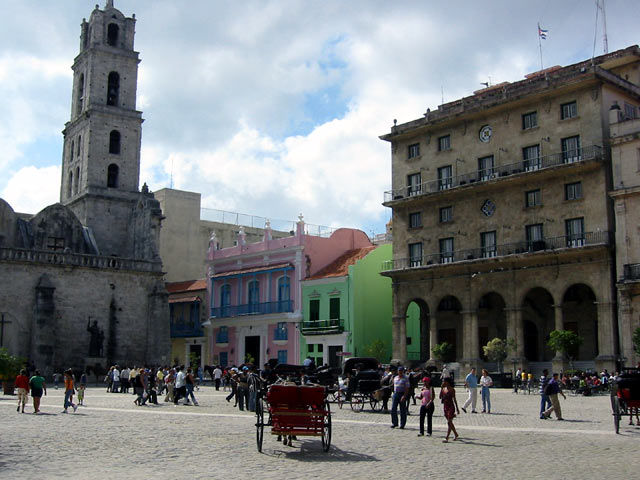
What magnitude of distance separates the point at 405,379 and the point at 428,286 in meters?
27.9

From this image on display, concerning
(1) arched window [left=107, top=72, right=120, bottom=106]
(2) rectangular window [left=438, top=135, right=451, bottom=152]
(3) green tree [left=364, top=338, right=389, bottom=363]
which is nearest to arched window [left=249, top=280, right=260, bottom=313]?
(3) green tree [left=364, top=338, right=389, bottom=363]

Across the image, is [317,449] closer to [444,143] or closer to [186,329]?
[444,143]

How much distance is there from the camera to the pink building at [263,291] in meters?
52.1

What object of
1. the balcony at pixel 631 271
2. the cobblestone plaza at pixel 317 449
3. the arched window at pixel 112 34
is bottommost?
the cobblestone plaza at pixel 317 449

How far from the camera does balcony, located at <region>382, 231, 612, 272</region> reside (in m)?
39.2

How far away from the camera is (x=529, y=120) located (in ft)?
142

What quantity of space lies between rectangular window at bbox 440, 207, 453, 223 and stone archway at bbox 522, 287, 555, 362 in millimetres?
6551

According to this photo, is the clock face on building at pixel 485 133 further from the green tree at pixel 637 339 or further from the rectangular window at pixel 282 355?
the rectangular window at pixel 282 355

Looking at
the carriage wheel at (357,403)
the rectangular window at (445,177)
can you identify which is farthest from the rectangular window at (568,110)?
the carriage wheel at (357,403)

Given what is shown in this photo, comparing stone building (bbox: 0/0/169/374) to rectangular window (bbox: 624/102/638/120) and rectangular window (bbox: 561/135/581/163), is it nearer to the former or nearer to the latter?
rectangular window (bbox: 561/135/581/163)

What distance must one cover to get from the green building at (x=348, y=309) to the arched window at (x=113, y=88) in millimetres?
20323

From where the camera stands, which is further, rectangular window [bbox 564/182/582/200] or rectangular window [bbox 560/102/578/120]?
rectangular window [bbox 560/102/578/120]

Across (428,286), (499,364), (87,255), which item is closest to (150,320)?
(87,255)

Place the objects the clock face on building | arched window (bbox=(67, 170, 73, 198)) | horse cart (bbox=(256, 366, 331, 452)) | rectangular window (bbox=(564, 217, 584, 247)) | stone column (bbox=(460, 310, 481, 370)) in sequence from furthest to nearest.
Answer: arched window (bbox=(67, 170, 73, 198)) → the clock face on building → stone column (bbox=(460, 310, 481, 370)) → rectangular window (bbox=(564, 217, 584, 247)) → horse cart (bbox=(256, 366, 331, 452))
